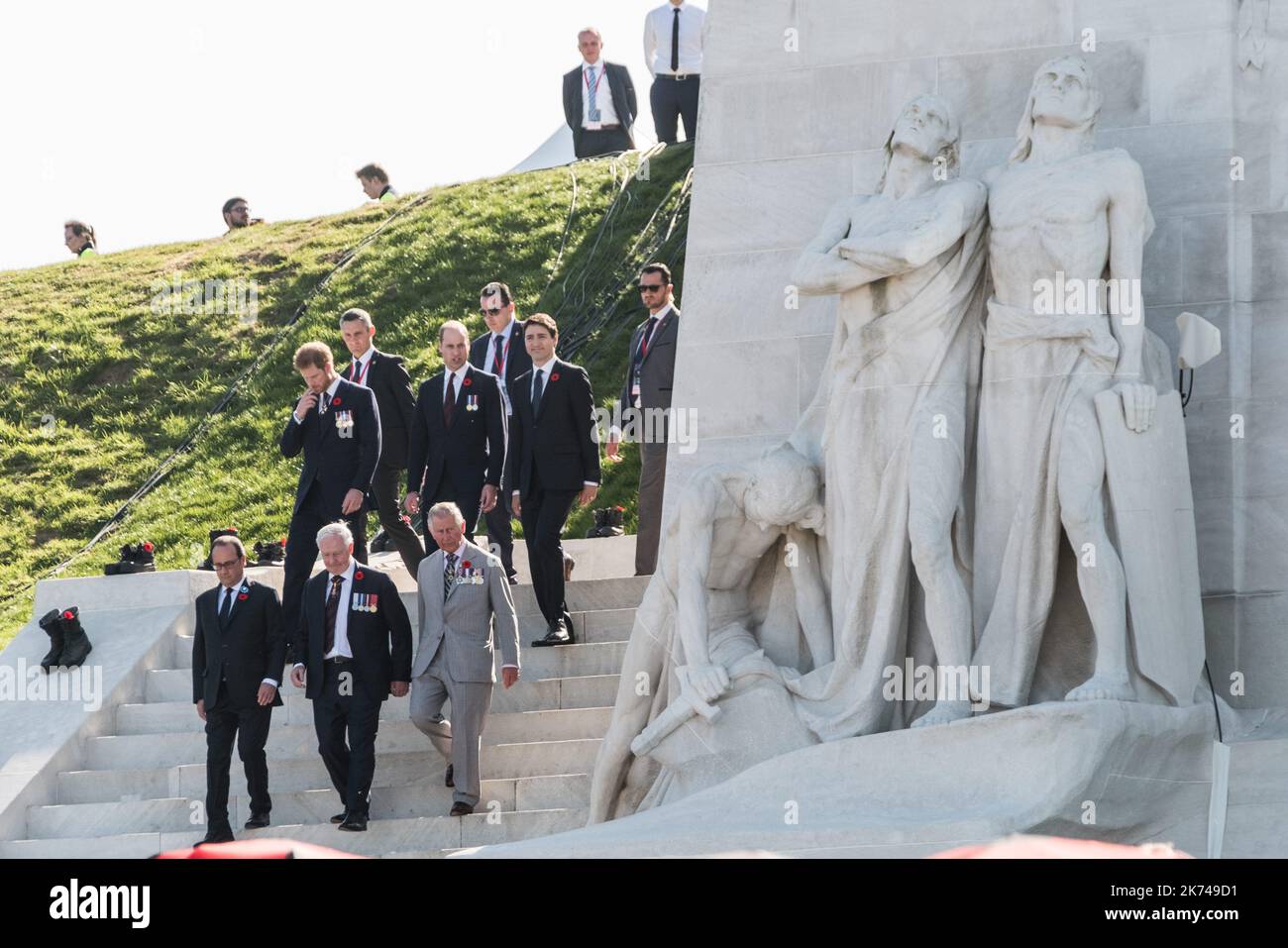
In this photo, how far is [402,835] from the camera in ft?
44.7

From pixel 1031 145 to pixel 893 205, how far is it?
0.78 m

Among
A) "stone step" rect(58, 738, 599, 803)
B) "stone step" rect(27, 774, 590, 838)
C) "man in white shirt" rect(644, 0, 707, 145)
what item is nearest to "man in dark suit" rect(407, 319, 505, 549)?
"stone step" rect(58, 738, 599, 803)

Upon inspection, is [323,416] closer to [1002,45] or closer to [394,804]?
[394,804]

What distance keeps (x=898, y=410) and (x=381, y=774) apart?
430cm

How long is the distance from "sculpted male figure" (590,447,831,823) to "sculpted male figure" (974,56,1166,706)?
3.22 feet

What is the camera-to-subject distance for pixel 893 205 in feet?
41.2

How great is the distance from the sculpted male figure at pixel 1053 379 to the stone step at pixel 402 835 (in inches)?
116

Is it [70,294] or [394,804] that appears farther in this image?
[70,294]

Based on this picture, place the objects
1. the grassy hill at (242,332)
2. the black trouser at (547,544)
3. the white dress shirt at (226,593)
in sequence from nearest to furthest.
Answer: the white dress shirt at (226,593)
the black trouser at (547,544)
the grassy hill at (242,332)

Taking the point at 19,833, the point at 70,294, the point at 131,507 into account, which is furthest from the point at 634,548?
the point at 70,294

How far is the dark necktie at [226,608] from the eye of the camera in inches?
571

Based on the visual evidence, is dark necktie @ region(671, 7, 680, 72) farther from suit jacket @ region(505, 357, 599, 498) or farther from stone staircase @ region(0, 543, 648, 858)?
stone staircase @ region(0, 543, 648, 858)

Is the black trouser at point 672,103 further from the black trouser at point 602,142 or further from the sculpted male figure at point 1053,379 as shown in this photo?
the sculpted male figure at point 1053,379

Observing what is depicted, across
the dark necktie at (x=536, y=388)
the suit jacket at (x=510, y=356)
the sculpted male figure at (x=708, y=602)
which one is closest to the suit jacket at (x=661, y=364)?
the dark necktie at (x=536, y=388)
